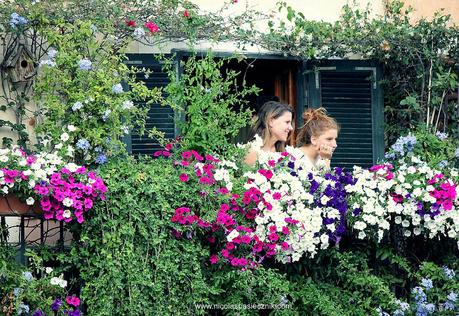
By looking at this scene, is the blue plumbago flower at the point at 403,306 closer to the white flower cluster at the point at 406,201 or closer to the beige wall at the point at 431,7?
the white flower cluster at the point at 406,201

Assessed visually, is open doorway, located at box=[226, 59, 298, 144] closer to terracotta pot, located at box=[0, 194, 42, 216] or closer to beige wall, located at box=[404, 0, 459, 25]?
beige wall, located at box=[404, 0, 459, 25]

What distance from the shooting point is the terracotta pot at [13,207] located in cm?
802

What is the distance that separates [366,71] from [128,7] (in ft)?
7.53

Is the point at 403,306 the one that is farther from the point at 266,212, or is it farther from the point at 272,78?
the point at 272,78

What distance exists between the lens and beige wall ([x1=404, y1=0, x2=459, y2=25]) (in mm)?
11180

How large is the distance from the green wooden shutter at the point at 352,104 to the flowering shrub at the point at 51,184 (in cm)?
331

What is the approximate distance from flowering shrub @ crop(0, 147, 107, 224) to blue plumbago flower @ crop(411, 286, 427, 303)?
93.8 inches

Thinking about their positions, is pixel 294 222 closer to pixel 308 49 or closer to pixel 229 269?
pixel 229 269

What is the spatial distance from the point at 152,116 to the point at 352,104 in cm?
192

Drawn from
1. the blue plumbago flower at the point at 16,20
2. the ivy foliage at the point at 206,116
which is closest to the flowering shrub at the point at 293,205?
the ivy foliage at the point at 206,116

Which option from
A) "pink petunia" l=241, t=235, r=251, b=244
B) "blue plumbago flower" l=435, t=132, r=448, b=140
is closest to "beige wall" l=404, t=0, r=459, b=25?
"blue plumbago flower" l=435, t=132, r=448, b=140

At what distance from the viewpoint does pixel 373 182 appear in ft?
28.2

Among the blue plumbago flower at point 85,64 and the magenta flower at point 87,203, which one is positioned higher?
the blue plumbago flower at point 85,64

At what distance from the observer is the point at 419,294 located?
8.52 metres
